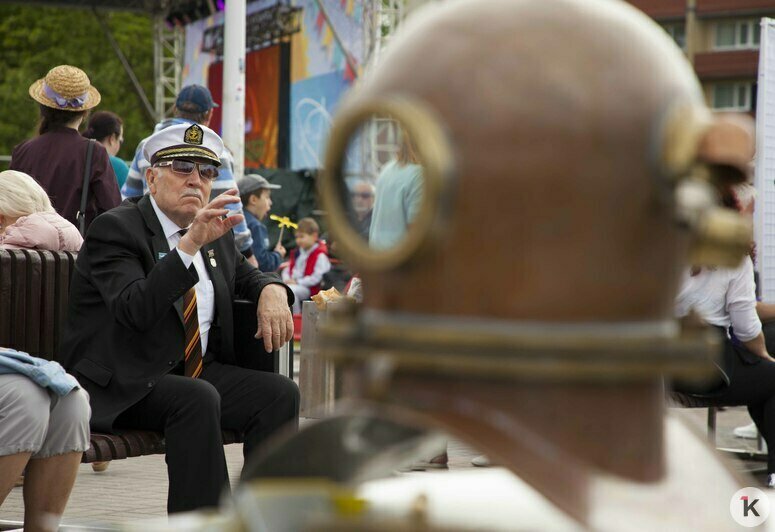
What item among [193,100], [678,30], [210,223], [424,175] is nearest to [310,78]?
[193,100]

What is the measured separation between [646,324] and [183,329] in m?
3.79

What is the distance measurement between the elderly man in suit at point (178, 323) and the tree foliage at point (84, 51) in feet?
90.9

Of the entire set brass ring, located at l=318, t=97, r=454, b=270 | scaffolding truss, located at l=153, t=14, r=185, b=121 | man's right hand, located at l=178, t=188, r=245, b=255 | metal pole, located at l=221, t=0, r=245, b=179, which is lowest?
man's right hand, located at l=178, t=188, r=245, b=255

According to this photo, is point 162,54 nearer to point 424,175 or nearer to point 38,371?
point 38,371

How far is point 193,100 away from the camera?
7.24 metres

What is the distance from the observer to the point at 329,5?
17.9 meters

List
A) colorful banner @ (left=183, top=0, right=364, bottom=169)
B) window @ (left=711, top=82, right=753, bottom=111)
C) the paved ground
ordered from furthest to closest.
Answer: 1. window @ (left=711, top=82, right=753, bottom=111)
2. colorful banner @ (left=183, top=0, right=364, bottom=169)
3. the paved ground

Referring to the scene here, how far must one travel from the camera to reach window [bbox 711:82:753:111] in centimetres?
6000

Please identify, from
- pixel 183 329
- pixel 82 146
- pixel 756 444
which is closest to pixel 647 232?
pixel 183 329

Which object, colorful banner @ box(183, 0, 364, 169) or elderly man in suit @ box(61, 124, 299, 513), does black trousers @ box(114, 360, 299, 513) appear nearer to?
elderly man in suit @ box(61, 124, 299, 513)

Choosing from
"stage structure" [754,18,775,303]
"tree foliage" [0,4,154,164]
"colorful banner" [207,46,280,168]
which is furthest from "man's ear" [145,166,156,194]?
"tree foliage" [0,4,154,164]

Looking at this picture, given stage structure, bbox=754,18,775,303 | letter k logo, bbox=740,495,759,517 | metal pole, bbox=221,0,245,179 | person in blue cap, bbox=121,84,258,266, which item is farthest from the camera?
metal pole, bbox=221,0,245,179

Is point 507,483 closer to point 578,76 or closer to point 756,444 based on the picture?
point 578,76

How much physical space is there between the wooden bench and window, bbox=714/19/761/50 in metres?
58.6
